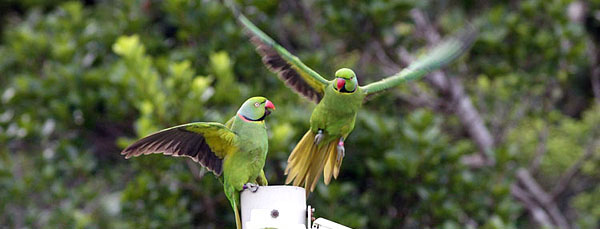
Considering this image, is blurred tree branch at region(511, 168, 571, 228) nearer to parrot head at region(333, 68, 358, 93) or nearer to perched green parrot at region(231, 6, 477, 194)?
perched green parrot at region(231, 6, 477, 194)

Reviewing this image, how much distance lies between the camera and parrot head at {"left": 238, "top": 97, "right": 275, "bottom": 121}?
11.5 feet

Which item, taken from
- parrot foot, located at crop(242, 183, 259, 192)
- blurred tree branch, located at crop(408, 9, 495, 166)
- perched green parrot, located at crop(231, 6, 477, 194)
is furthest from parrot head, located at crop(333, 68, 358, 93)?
blurred tree branch, located at crop(408, 9, 495, 166)

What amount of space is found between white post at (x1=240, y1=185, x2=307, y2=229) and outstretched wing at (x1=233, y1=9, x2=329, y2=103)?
0.90 metres

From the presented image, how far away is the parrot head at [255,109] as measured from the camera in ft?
11.5

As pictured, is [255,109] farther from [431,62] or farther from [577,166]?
[577,166]

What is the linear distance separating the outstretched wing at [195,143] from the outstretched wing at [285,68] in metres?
0.66

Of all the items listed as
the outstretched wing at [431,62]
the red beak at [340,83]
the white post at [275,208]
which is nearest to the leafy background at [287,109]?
the outstretched wing at [431,62]

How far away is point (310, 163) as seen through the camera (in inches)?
143

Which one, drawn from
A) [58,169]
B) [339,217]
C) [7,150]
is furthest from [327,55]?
[7,150]

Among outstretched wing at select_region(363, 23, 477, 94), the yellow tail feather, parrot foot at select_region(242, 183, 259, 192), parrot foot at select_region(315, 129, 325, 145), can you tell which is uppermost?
outstretched wing at select_region(363, 23, 477, 94)

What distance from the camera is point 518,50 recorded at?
825cm

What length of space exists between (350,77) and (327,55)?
446cm

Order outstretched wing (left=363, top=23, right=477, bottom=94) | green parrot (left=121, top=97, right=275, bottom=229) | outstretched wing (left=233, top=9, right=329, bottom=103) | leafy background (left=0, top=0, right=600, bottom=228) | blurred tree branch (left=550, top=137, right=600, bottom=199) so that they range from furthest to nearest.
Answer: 1. blurred tree branch (left=550, top=137, right=600, bottom=199)
2. leafy background (left=0, top=0, right=600, bottom=228)
3. outstretched wing (left=233, top=9, right=329, bottom=103)
4. outstretched wing (left=363, top=23, right=477, bottom=94)
5. green parrot (left=121, top=97, right=275, bottom=229)

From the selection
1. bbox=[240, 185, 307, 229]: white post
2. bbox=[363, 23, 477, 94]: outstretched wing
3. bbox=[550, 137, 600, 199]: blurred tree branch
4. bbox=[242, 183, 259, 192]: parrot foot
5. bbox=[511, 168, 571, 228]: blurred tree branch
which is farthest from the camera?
bbox=[511, 168, 571, 228]: blurred tree branch
